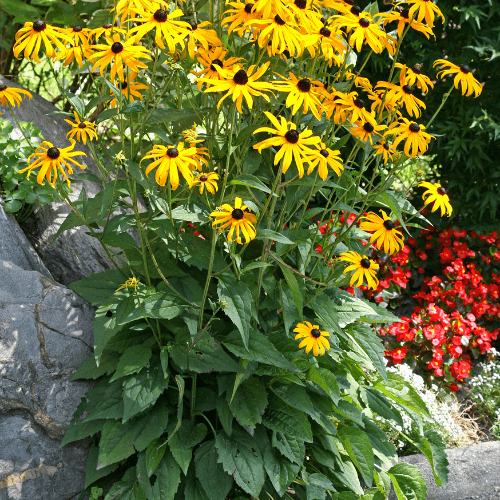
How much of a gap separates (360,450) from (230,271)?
1.00 meters

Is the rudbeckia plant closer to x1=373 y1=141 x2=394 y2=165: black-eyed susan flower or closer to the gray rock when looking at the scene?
x1=373 y1=141 x2=394 y2=165: black-eyed susan flower

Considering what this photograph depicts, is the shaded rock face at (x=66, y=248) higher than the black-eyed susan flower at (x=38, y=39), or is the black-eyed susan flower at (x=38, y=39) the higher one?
the black-eyed susan flower at (x=38, y=39)

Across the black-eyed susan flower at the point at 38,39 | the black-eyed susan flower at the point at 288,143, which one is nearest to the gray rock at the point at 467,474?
the black-eyed susan flower at the point at 288,143

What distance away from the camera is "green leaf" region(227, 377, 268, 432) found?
Result: 1988mm

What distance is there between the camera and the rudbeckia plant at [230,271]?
5.88 feet

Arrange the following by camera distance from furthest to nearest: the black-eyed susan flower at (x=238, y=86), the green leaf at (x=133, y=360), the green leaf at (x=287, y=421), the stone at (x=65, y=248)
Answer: the stone at (x=65, y=248) < the green leaf at (x=287, y=421) < the green leaf at (x=133, y=360) < the black-eyed susan flower at (x=238, y=86)

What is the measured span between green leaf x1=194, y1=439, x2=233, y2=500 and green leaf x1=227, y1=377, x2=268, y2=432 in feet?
0.62

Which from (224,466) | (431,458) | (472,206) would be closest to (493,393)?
(431,458)

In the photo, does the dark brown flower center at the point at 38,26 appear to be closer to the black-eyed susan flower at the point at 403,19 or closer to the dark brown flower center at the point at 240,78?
the dark brown flower center at the point at 240,78

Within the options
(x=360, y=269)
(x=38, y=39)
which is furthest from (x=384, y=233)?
(x=38, y=39)

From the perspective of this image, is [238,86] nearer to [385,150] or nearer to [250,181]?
[250,181]

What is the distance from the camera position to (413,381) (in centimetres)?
311

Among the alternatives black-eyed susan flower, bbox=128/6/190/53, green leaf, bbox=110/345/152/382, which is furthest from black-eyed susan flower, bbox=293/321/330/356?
black-eyed susan flower, bbox=128/6/190/53

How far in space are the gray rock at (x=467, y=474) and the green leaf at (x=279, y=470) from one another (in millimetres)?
758
